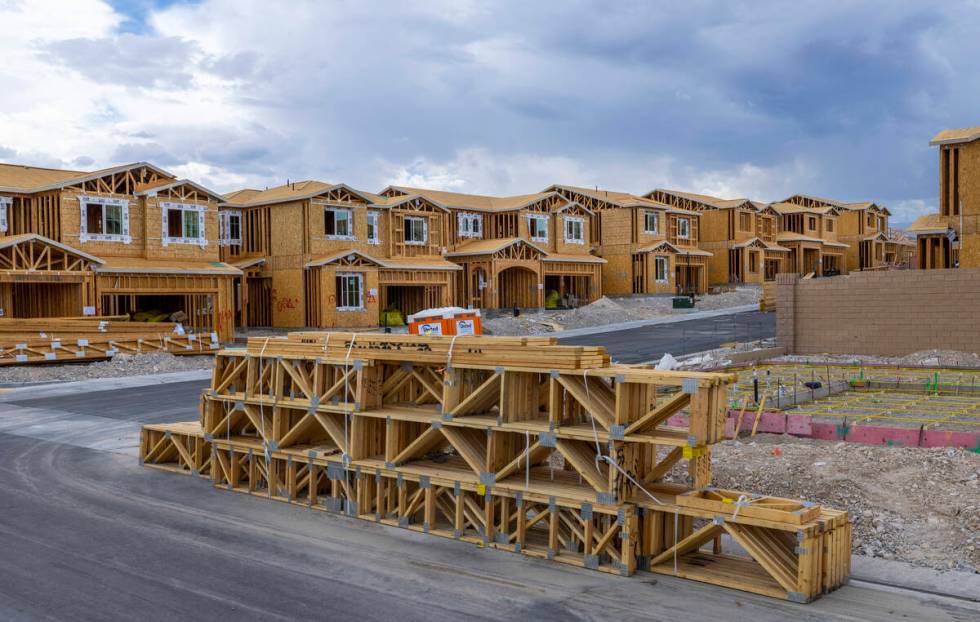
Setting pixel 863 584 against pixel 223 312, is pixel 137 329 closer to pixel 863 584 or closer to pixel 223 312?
pixel 223 312

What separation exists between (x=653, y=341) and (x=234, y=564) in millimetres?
33681

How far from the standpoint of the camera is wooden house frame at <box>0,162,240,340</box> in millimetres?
36844

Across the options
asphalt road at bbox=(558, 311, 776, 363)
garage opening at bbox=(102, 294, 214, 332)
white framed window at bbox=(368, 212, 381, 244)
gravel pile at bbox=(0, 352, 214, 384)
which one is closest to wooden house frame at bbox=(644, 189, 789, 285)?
asphalt road at bbox=(558, 311, 776, 363)

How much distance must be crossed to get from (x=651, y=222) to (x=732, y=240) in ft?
33.8

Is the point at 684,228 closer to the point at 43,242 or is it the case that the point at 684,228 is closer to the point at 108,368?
the point at 108,368

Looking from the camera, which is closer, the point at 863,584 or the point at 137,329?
the point at 863,584

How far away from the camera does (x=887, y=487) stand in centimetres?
1258

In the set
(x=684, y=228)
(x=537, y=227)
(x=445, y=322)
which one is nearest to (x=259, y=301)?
(x=537, y=227)

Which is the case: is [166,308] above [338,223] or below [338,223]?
below

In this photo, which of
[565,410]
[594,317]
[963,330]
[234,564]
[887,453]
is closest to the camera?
[234,564]

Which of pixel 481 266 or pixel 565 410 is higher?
pixel 481 266

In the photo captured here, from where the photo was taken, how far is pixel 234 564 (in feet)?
34.4

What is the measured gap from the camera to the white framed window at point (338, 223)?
4638 cm

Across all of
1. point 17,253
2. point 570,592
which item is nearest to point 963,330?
point 570,592
